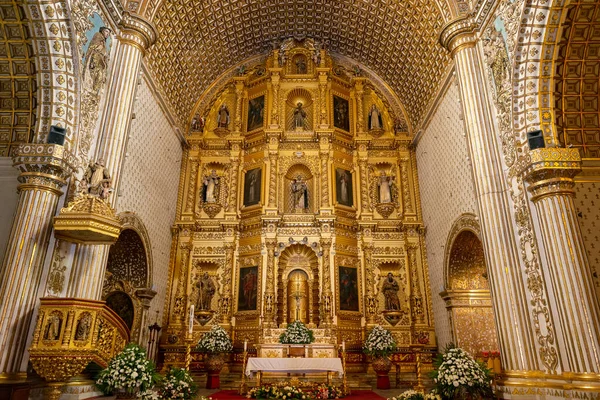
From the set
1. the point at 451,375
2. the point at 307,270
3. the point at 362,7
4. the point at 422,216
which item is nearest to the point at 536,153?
the point at 451,375

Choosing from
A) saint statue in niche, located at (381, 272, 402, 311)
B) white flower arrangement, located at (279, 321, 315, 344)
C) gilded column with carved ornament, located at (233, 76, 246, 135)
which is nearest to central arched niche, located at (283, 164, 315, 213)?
gilded column with carved ornament, located at (233, 76, 246, 135)

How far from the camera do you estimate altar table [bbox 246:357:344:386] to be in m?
11.7

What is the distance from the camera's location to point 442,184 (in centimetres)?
1631

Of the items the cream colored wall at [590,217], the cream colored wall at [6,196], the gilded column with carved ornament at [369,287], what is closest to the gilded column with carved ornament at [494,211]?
the cream colored wall at [590,217]

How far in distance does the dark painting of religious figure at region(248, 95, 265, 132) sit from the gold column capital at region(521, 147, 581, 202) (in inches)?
527

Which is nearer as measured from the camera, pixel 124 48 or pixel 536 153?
pixel 536 153

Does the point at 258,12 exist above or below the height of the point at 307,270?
above

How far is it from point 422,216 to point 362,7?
31.8ft

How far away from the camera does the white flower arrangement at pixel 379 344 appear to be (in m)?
14.9

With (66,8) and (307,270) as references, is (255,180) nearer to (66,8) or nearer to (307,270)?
(307,270)

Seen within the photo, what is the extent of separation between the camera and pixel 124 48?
12461 millimetres

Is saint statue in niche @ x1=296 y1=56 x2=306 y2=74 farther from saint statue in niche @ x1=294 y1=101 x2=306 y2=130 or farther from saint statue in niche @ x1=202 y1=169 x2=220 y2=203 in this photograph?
saint statue in niche @ x1=202 y1=169 x2=220 y2=203

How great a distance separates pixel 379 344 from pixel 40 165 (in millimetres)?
11718

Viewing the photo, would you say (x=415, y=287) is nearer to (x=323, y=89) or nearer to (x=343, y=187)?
(x=343, y=187)
